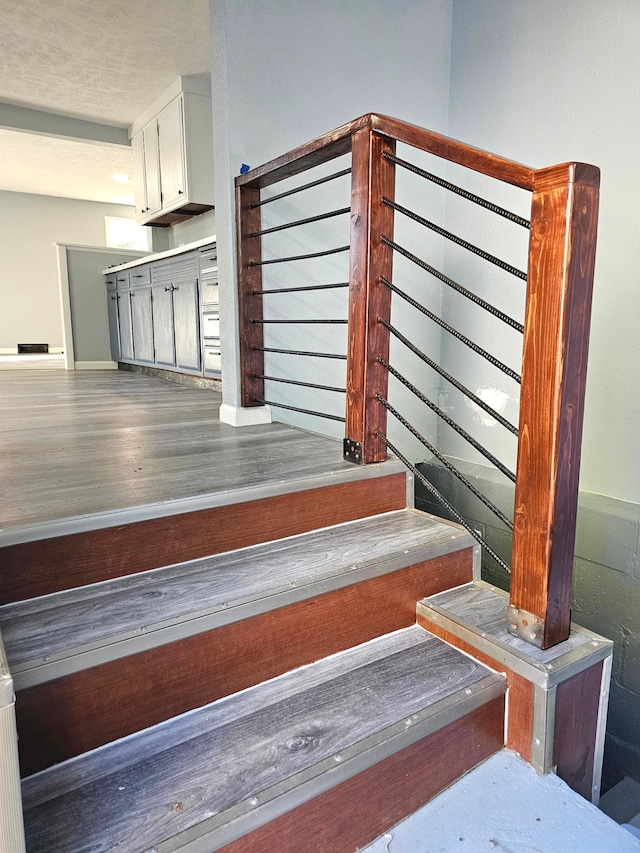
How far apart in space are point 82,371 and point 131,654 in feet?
16.0

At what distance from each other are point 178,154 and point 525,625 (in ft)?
16.1

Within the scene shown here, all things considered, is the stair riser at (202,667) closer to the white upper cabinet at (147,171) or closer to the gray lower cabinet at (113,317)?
the gray lower cabinet at (113,317)

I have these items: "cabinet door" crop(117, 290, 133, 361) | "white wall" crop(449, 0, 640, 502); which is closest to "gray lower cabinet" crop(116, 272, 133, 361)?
"cabinet door" crop(117, 290, 133, 361)

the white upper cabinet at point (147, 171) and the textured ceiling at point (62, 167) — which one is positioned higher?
the textured ceiling at point (62, 167)

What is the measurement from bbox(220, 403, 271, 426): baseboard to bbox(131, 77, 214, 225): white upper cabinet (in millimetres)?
3163

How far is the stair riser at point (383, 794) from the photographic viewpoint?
826mm

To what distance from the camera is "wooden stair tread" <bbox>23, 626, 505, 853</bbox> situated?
29.4 inches

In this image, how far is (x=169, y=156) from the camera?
4910mm

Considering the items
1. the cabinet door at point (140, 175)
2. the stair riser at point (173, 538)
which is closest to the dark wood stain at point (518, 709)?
the stair riser at point (173, 538)

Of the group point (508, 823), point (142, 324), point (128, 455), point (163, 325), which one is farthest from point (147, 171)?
point (508, 823)

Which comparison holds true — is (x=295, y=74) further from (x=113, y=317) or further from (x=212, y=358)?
(x=113, y=317)

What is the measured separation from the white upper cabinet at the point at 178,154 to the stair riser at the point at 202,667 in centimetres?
441

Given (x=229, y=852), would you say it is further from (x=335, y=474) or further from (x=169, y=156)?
(x=169, y=156)

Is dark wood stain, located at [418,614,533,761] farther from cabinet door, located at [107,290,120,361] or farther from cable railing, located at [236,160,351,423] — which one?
cabinet door, located at [107,290,120,361]
